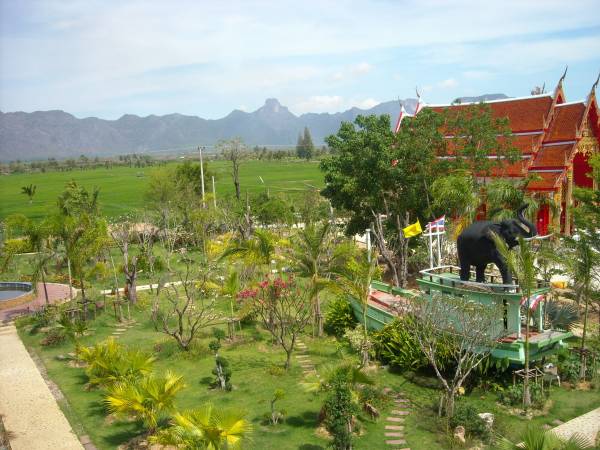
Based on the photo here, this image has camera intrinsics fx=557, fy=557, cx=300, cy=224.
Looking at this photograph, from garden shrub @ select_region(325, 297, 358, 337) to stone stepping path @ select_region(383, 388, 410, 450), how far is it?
389cm

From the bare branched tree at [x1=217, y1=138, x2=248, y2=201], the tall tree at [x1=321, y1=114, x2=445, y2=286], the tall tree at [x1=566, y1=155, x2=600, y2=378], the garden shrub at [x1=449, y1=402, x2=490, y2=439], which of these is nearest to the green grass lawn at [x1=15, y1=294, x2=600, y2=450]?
the garden shrub at [x1=449, y1=402, x2=490, y2=439]

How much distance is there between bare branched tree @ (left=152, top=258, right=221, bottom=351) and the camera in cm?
1484

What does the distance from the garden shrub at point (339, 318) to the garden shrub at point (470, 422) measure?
5.69 metres

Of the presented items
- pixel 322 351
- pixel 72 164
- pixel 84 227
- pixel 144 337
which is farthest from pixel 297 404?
pixel 72 164

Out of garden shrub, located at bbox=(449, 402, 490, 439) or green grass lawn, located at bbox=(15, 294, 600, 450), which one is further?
green grass lawn, located at bbox=(15, 294, 600, 450)

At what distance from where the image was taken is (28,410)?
39.9 feet

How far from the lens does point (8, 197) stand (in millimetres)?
67750

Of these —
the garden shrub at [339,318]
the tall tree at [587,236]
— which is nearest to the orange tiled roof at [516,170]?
the tall tree at [587,236]

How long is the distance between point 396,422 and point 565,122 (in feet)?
68.3

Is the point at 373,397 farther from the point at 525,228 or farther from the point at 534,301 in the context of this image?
the point at 525,228

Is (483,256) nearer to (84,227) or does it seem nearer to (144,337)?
(144,337)

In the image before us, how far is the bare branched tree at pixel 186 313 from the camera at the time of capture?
584 inches

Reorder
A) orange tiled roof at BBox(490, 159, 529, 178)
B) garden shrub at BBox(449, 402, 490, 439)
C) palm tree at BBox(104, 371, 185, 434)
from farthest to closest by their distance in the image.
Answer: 1. orange tiled roof at BBox(490, 159, 529, 178)
2. garden shrub at BBox(449, 402, 490, 439)
3. palm tree at BBox(104, 371, 185, 434)

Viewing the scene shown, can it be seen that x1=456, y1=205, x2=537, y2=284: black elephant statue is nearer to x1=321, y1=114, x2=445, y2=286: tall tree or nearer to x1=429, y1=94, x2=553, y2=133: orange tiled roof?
x1=321, y1=114, x2=445, y2=286: tall tree
